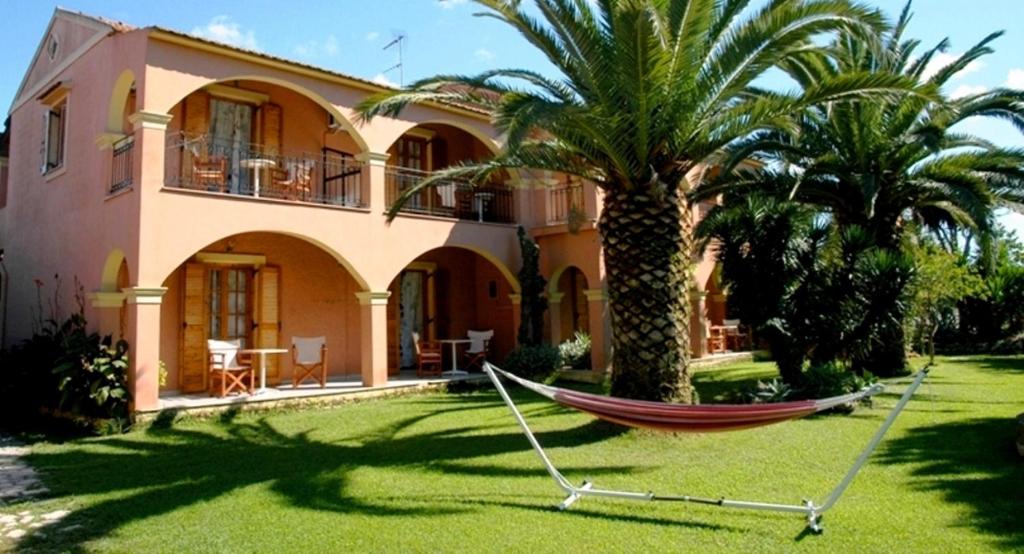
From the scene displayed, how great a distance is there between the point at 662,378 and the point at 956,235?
41.0 ft

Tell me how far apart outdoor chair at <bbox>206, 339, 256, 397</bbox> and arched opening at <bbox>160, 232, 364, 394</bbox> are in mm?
718

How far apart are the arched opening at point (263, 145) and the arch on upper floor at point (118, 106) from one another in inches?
29.5

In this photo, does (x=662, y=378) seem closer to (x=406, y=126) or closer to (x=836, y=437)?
(x=836, y=437)

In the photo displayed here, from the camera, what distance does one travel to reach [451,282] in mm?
16766

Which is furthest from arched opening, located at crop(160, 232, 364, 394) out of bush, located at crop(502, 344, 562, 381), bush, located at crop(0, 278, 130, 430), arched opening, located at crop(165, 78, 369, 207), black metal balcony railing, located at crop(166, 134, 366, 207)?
bush, located at crop(502, 344, 562, 381)

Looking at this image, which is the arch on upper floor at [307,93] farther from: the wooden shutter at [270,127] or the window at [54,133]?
the window at [54,133]

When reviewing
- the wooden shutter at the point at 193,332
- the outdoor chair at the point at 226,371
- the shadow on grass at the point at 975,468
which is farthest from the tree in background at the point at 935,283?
the wooden shutter at the point at 193,332

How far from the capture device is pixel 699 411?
5316 mm

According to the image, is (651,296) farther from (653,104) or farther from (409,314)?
(409,314)

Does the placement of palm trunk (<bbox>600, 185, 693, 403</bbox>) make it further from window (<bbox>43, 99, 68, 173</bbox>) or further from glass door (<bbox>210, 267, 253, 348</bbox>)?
window (<bbox>43, 99, 68, 173</bbox>)

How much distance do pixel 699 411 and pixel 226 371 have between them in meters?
8.62

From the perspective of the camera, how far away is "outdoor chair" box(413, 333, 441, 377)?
14281 millimetres

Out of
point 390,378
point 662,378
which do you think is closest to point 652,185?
point 662,378

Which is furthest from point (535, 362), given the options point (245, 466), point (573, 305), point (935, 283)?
point (935, 283)
